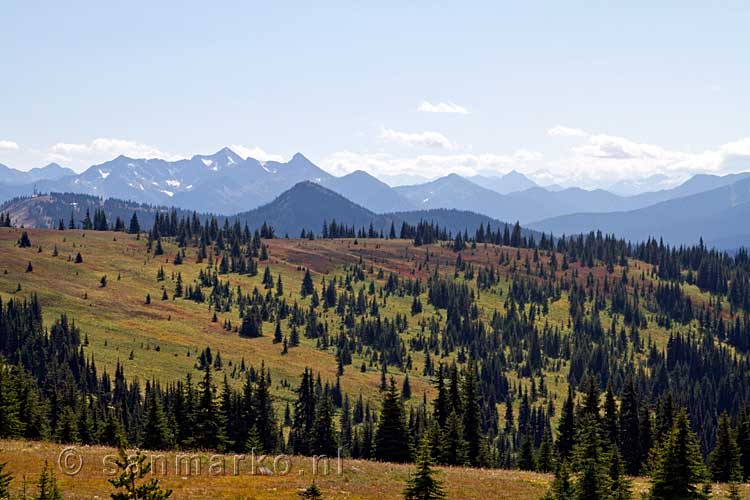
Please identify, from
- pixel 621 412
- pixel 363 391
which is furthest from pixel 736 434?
A: pixel 363 391

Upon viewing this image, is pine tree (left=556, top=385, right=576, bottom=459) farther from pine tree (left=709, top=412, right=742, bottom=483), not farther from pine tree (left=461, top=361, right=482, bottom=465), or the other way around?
pine tree (left=709, top=412, right=742, bottom=483)

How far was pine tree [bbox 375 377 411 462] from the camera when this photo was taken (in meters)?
68.4

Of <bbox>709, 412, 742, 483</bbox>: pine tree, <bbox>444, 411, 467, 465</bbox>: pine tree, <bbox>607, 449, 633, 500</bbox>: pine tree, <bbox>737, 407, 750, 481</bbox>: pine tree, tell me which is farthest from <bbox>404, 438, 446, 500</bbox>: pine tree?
<bbox>737, 407, 750, 481</bbox>: pine tree

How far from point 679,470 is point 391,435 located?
37928mm

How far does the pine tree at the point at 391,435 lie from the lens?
225 feet

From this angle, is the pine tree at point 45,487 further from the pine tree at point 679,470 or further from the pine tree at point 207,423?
the pine tree at point 207,423

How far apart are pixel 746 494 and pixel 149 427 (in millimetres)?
48439

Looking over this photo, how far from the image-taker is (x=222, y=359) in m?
196

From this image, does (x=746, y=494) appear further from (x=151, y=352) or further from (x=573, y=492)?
(x=151, y=352)

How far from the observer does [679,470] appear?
112 ft

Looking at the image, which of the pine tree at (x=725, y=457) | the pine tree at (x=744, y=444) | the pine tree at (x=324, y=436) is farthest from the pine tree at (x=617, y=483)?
the pine tree at (x=324, y=436)

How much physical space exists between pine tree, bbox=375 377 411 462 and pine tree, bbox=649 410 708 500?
36287 mm

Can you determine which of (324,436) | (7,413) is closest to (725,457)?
(324,436)

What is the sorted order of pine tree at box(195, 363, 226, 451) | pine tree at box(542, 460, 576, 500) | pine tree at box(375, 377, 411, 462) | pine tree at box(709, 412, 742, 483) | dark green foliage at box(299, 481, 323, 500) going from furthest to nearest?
pine tree at box(375, 377, 411, 462) → pine tree at box(195, 363, 226, 451) → pine tree at box(709, 412, 742, 483) → pine tree at box(542, 460, 576, 500) → dark green foliage at box(299, 481, 323, 500)
